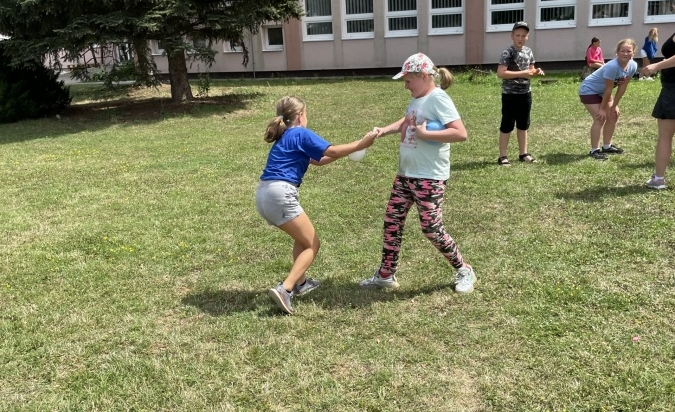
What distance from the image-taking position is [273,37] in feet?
82.4

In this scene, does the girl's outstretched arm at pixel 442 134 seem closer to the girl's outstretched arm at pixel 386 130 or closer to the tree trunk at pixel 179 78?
the girl's outstretched arm at pixel 386 130

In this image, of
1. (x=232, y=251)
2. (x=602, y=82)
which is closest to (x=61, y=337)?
(x=232, y=251)

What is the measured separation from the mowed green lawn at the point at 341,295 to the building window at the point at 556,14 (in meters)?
13.9

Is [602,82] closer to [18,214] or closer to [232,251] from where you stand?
[232,251]

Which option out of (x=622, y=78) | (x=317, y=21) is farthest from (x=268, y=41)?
(x=622, y=78)

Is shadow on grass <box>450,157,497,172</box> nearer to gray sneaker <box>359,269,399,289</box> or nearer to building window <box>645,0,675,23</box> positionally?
gray sneaker <box>359,269,399,289</box>

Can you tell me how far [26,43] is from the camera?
43.4 feet

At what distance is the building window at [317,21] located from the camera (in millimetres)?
24156

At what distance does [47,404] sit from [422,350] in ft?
7.02

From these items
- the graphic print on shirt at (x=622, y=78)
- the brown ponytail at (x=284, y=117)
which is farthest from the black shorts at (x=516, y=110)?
the brown ponytail at (x=284, y=117)

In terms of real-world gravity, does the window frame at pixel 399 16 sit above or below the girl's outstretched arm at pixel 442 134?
above

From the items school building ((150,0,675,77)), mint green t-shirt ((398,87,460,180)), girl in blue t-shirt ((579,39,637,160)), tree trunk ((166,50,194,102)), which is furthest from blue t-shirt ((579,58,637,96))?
school building ((150,0,675,77))

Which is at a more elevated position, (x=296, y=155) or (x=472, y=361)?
(x=296, y=155)

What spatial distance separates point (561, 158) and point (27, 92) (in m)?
13.4
